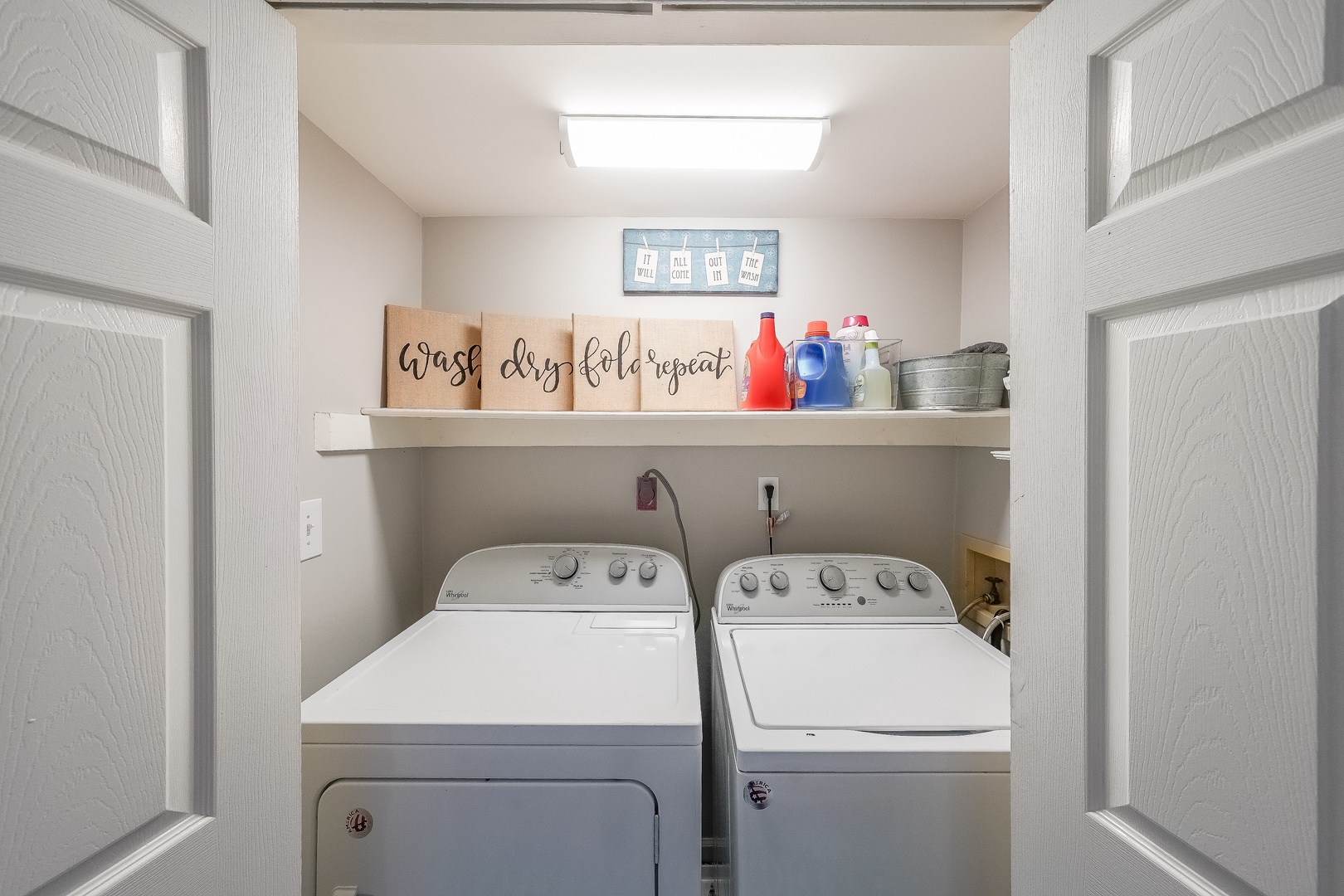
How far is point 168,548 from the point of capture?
553 millimetres

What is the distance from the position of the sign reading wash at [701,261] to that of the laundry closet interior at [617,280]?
0.12 feet

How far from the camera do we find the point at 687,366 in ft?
5.33

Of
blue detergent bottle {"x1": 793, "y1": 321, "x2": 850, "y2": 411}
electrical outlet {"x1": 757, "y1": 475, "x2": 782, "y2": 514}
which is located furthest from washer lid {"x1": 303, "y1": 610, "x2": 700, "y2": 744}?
blue detergent bottle {"x1": 793, "y1": 321, "x2": 850, "y2": 411}

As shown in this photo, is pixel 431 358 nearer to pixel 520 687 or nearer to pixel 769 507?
pixel 520 687

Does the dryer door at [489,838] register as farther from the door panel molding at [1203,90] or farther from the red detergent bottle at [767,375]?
the door panel molding at [1203,90]

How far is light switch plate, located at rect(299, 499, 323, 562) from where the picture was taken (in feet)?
4.06

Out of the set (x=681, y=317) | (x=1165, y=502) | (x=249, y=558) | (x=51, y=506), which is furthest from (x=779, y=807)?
(x=681, y=317)

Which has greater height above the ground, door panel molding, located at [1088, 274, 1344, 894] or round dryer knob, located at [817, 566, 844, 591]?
door panel molding, located at [1088, 274, 1344, 894]

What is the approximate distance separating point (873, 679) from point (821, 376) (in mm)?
784

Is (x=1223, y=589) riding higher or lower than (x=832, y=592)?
higher

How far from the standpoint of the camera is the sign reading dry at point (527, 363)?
1577mm

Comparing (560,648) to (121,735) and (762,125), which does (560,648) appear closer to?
(121,735)

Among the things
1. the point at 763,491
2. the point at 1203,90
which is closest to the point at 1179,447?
the point at 1203,90

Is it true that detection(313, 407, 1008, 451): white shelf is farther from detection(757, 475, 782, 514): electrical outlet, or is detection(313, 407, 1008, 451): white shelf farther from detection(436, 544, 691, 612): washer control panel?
detection(436, 544, 691, 612): washer control panel
